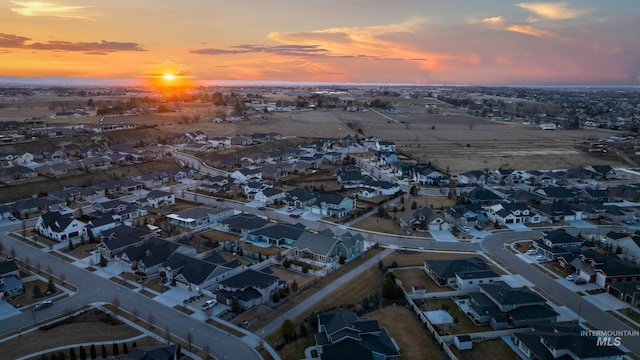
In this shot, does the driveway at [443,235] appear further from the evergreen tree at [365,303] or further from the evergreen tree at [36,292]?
the evergreen tree at [36,292]

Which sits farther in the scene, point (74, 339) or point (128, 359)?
point (74, 339)

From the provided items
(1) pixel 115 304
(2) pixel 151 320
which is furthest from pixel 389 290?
(1) pixel 115 304

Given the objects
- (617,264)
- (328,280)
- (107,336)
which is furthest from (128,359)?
(617,264)

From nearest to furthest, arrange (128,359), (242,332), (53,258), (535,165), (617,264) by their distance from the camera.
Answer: (128,359), (242,332), (617,264), (53,258), (535,165)

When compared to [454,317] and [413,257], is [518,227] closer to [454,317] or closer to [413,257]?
[413,257]

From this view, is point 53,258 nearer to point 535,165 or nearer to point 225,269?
point 225,269

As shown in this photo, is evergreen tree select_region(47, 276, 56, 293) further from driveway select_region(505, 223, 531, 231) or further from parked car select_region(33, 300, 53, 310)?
driveway select_region(505, 223, 531, 231)
